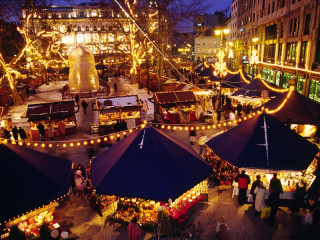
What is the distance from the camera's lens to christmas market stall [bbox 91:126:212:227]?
6.75 meters

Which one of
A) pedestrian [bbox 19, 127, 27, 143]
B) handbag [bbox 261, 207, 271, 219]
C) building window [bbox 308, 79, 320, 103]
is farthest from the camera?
building window [bbox 308, 79, 320, 103]

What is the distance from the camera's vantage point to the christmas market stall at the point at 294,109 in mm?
12828

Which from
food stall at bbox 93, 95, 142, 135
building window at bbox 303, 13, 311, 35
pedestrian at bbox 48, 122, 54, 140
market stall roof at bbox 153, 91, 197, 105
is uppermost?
building window at bbox 303, 13, 311, 35

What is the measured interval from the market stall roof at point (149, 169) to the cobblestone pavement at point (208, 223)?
180cm

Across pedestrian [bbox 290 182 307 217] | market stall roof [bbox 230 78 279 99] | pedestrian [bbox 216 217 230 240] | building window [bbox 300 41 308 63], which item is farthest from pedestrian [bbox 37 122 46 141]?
building window [bbox 300 41 308 63]

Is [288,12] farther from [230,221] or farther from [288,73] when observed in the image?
[230,221]

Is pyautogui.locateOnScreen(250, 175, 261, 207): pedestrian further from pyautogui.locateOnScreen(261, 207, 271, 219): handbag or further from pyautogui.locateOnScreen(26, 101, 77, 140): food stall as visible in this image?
pyautogui.locateOnScreen(26, 101, 77, 140): food stall

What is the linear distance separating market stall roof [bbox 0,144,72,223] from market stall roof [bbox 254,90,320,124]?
11.3m

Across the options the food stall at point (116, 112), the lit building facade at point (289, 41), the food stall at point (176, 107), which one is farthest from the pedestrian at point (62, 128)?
the lit building facade at point (289, 41)

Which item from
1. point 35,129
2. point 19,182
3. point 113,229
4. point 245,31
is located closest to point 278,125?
point 113,229

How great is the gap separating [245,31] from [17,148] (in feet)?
169

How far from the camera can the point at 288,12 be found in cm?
2717

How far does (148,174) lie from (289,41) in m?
27.8

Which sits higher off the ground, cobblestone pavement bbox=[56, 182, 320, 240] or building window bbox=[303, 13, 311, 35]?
building window bbox=[303, 13, 311, 35]
